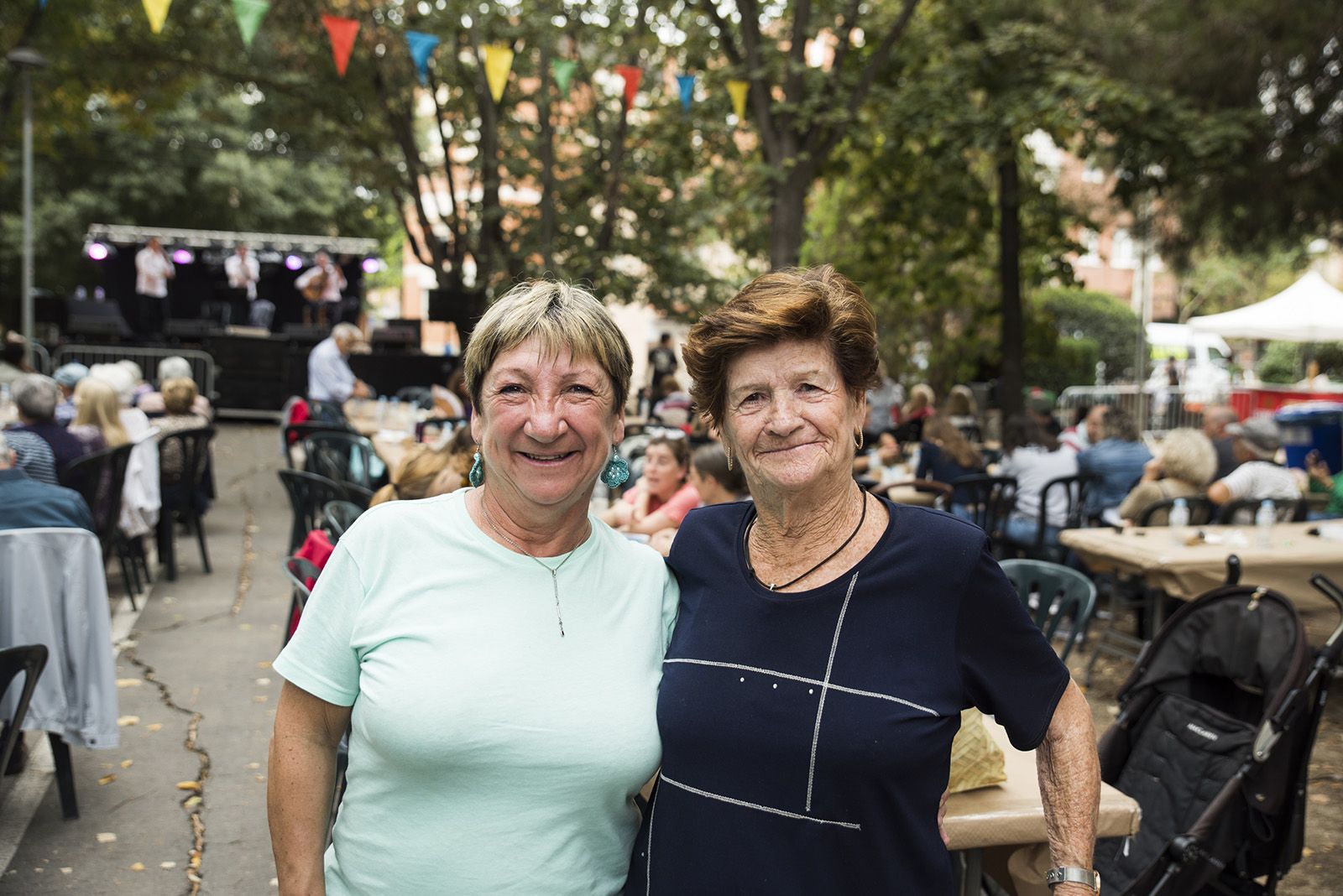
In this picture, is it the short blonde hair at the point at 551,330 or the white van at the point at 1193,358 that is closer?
the short blonde hair at the point at 551,330

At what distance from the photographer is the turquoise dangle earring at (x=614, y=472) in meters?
2.02

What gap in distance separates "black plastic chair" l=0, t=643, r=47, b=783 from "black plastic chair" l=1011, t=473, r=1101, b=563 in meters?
6.06

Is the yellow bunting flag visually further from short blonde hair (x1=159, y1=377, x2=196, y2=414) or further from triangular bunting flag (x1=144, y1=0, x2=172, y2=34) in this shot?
short blonde hair (x1=159, y1=377, x2=196, y2=414)

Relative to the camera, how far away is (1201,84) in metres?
10.8

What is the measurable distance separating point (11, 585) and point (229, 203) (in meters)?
30.7

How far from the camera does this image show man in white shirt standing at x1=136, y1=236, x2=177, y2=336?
23656 mm

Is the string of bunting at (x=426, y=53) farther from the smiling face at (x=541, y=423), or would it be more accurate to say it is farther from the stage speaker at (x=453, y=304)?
the smiling face at (x=541, y=423)

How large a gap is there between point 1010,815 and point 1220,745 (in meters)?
1.14

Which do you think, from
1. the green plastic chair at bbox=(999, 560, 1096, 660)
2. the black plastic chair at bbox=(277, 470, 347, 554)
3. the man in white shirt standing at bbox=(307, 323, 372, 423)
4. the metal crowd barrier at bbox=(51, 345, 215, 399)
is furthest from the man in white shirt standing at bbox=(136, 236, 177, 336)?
the green plastic chair at bbox=(999, 560, 1096, 660)

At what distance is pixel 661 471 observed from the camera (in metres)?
5.70

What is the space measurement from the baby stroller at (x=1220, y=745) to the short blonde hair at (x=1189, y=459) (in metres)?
3.83

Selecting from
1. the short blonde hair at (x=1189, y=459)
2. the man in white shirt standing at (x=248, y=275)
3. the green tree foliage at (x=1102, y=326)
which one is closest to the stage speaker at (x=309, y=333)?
the man in white shirt standing at (x=248, y=275)

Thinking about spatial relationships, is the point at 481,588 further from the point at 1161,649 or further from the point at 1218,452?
the point at 1218,452

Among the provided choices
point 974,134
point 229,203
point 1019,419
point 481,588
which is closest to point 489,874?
point 481,588
